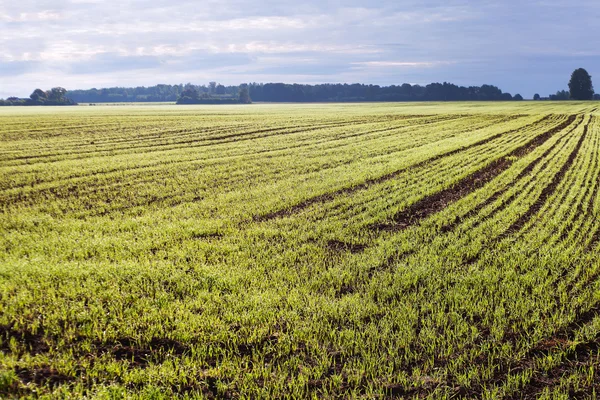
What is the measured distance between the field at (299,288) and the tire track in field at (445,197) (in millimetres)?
105

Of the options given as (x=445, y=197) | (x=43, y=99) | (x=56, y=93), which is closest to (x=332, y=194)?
(x=445, y=197)

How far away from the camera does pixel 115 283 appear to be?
7637 mm

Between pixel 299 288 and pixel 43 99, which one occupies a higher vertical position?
pixel 43 99

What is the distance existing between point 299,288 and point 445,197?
29.6 ft

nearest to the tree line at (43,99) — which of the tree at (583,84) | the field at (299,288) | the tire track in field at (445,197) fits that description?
the field at (299,288)

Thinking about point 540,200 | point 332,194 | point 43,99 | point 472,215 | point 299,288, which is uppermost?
Result: point 43,99

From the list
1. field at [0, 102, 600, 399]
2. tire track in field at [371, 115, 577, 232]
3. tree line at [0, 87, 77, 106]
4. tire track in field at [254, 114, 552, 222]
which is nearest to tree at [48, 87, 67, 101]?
tree line at [0, 87, 77, 106]

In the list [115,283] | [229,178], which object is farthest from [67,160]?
[115,283]

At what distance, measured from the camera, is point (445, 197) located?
588 inches

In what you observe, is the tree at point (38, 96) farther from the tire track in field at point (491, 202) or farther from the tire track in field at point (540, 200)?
the tire track in field at point (540, 200)

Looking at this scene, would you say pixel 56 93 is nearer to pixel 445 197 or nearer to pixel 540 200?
pixel 445 197

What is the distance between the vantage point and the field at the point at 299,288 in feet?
17.6

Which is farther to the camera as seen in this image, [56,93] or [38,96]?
[56,93]

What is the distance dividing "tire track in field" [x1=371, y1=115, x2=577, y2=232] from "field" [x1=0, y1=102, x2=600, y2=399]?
105 millimetres
